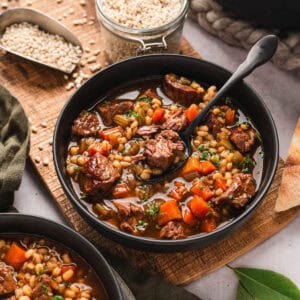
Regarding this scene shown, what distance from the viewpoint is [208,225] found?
419 centimetres

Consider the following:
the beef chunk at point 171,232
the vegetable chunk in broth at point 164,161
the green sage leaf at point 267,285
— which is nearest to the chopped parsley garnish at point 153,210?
the vegetable chunk in broth at point 164,161

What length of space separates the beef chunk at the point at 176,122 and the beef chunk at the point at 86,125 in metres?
0.47

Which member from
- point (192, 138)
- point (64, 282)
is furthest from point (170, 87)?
point (64, 282)

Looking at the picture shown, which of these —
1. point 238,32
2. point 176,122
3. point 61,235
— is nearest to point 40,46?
point 176,122

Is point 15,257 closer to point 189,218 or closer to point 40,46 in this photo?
point 189,218

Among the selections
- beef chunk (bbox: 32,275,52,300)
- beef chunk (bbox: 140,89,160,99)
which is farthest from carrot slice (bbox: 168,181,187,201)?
beef chunk (bbox: 32,275,52,300)

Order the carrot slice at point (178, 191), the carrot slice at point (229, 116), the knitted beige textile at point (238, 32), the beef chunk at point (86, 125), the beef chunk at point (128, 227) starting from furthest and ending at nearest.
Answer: the knitted beige textile at point (238, 32) < the carrot slice at point (229, 116) < the beef chunk at point (86, 125) < the carrot slice at point (178, 191) < the beef chunk at point (128, 227)

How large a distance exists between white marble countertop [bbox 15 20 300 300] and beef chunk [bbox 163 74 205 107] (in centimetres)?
84

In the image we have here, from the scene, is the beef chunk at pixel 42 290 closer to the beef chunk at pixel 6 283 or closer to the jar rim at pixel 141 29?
the beef chunk at pixel 6 283

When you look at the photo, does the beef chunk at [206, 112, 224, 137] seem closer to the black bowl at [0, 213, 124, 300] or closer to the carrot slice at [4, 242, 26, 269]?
the black bowl at [0, 213, 124, 300]

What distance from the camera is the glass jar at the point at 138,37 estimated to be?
482 cm

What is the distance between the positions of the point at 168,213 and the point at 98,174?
1.67 ft

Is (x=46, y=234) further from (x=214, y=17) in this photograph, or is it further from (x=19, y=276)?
(x=214, y=17)

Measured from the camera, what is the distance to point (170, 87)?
4.67 meters
